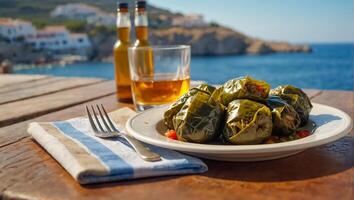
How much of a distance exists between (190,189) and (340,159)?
8.5 inches

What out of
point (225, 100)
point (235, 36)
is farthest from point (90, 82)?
point (235, 36)

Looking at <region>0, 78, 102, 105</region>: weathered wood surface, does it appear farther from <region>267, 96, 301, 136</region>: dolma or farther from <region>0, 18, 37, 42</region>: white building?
<region>0, 18, 37, 42</region>: white building

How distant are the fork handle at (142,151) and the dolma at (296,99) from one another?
21cm

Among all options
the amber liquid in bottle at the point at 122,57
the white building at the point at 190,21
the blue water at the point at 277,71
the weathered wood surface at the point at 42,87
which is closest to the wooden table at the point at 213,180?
the amber liquid in bottle at the point at 122,57

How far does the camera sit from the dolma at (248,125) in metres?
0.52

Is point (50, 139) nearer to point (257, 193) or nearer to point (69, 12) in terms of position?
point (257, 193)

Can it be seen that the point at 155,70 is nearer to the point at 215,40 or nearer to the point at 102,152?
the point at 102,152

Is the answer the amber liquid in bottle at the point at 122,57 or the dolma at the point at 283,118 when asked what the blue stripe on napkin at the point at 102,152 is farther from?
the amber liquid in bottle at the point at 122,57

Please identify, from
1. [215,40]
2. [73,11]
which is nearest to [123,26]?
[215,40]

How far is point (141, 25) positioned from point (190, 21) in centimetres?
3535

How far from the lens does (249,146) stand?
1.61 feet

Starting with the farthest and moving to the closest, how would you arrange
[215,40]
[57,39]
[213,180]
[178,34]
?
[215,40], [178,34], [57,39], [213,180]

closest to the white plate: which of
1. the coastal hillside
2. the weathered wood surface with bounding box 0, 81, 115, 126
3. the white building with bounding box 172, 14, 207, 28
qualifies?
the weathered wood surface with bounding box 0, 81, 115, 126

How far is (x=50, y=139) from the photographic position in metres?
0.64
